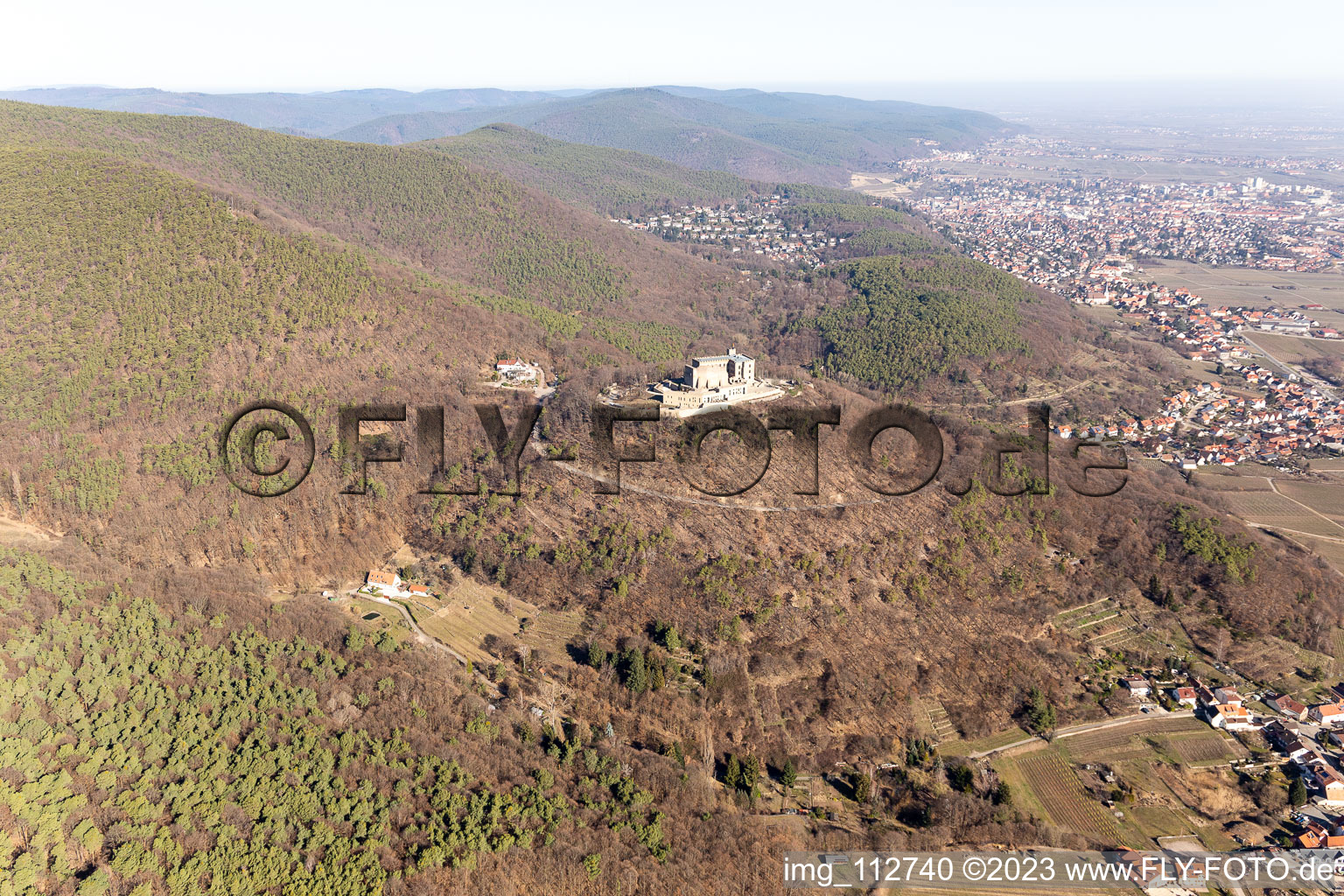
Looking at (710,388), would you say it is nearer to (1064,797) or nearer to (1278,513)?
(1064,797)

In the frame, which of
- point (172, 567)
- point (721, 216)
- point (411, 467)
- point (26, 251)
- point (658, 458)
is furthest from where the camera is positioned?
point (721, 216)

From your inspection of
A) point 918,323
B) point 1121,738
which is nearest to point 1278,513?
point 1121,738

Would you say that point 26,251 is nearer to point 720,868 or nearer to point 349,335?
point 349,335

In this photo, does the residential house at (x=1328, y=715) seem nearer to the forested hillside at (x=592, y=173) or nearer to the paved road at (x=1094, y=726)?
the paved road at (x=1094, y=726)

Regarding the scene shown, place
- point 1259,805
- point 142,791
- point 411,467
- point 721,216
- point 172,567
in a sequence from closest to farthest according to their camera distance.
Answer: point 142,791, point 1259,805, point 172,567, point 411,467, point 721,216

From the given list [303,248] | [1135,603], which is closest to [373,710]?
[1135,603]

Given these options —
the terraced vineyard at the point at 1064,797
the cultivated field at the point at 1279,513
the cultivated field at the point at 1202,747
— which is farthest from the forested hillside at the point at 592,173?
the cultivated field at the point at 1202,747
